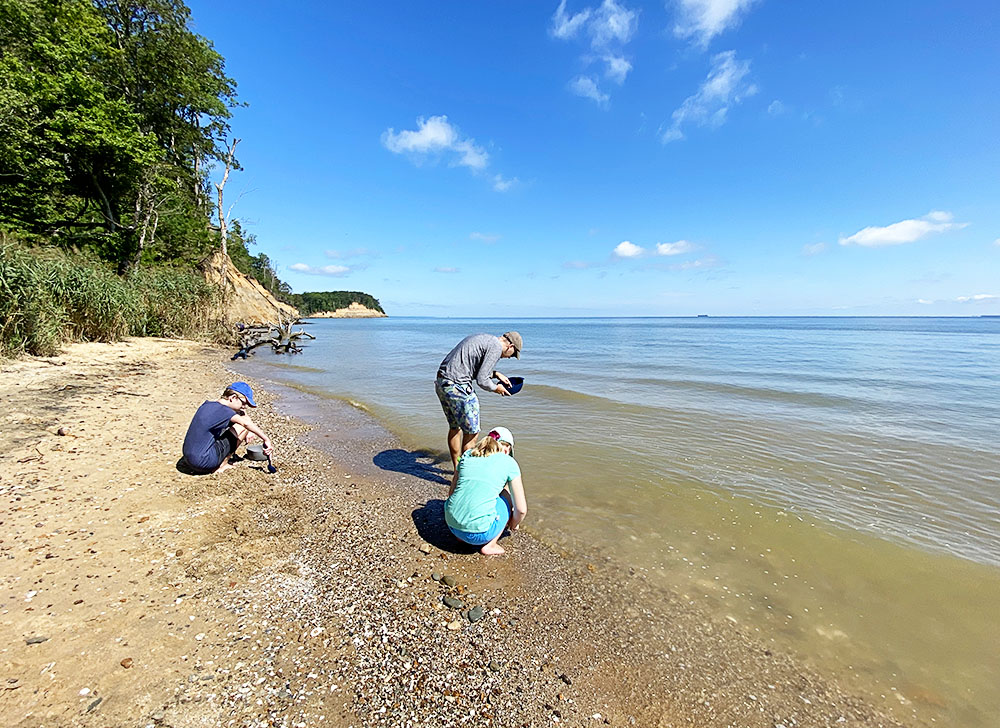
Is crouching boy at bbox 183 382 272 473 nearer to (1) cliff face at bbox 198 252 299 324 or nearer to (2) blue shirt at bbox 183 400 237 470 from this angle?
(2) blue shirt at bbox 183 400 237 470

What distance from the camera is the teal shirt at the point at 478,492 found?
3.79m

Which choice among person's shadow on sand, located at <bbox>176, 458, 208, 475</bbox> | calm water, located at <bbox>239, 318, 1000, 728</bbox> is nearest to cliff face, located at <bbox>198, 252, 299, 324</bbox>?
calm water, located at <bbox>239, 318, 1000, 728</bbox>

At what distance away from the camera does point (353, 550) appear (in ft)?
12.6

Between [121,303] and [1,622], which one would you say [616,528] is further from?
[121,303]

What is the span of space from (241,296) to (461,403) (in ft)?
117

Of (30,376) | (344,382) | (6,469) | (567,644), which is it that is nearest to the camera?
(567,644)

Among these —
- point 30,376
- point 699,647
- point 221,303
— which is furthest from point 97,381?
point 221,303

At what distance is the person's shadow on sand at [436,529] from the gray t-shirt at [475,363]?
5.10 feet

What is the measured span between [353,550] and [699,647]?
10.0 feet

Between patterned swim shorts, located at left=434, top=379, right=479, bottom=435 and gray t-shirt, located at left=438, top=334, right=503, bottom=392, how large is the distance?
0.25 feet

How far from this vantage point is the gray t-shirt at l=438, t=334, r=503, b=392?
500 centimetres

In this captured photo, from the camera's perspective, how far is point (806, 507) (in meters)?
5.46

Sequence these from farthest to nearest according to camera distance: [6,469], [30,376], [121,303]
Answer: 1. [121,303]
2. [30,376]
3. [6,469]

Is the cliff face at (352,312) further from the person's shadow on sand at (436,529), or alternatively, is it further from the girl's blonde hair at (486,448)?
the girl's blonde hair at (486,448)
